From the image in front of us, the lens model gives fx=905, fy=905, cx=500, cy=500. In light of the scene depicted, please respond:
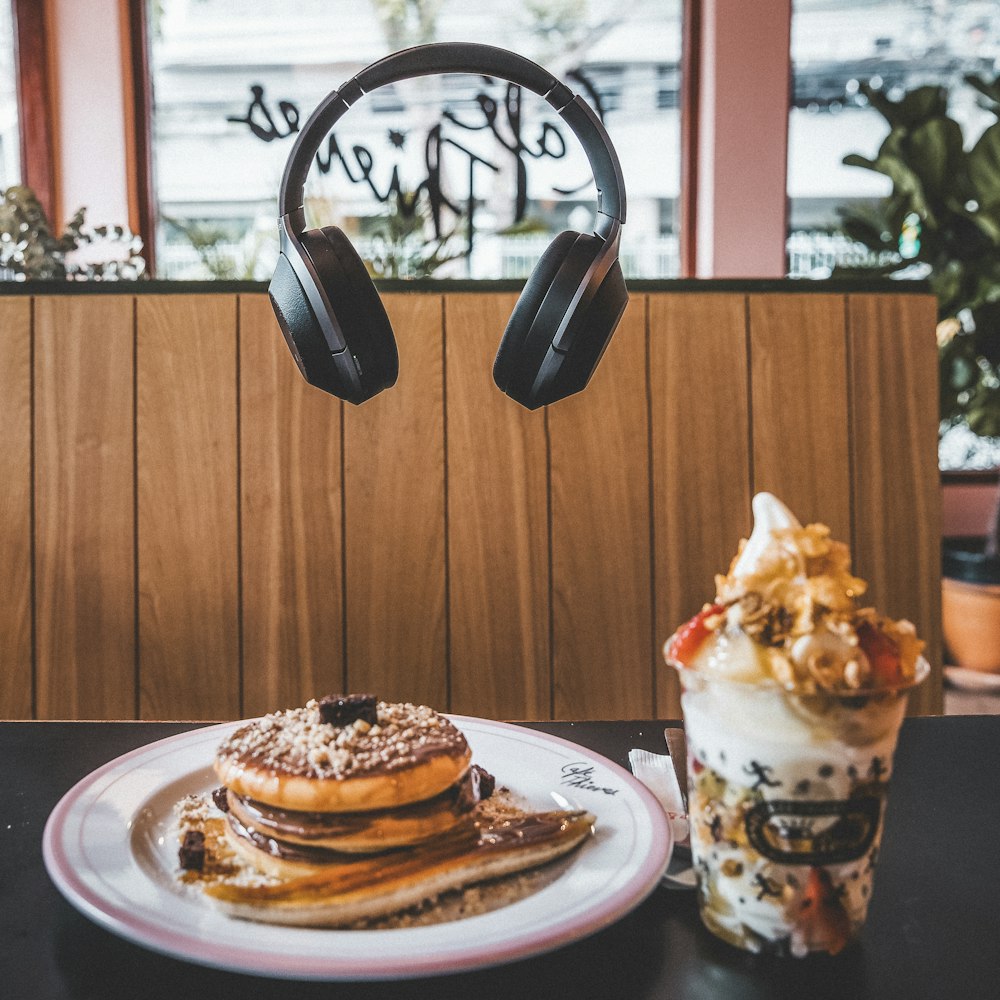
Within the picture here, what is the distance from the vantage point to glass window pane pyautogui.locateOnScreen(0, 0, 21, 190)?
2992 mm

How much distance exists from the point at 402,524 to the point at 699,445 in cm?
56

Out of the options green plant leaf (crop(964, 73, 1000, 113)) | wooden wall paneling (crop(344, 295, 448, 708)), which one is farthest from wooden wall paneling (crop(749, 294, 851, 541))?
green plant leaf (crop(964, 73, 1000, 113))

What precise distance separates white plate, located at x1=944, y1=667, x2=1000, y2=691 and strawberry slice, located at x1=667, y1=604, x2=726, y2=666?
266 centimetres

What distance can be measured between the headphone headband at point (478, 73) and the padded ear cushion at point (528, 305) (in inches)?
2.0

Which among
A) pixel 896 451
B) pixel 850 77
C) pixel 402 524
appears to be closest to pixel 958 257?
pixel 850 77

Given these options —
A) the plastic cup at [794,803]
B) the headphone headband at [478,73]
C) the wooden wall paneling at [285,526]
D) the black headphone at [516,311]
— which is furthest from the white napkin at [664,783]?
the wooden wall paneling at [285,526]

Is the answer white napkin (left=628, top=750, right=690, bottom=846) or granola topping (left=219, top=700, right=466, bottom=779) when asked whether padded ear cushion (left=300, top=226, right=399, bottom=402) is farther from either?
white napkin (left=628, top=750, right=690, bottom=846)

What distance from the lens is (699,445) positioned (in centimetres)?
166

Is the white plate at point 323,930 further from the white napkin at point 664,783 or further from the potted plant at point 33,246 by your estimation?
Result: the potted plant at point 33,246

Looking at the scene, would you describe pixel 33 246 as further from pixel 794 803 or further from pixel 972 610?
pixel 972 610

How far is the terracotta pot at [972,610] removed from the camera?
9.16ft

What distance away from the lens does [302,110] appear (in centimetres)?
316

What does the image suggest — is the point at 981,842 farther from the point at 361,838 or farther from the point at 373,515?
the point at 373,515

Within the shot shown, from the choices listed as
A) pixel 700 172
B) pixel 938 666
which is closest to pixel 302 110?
pixel 700 172
